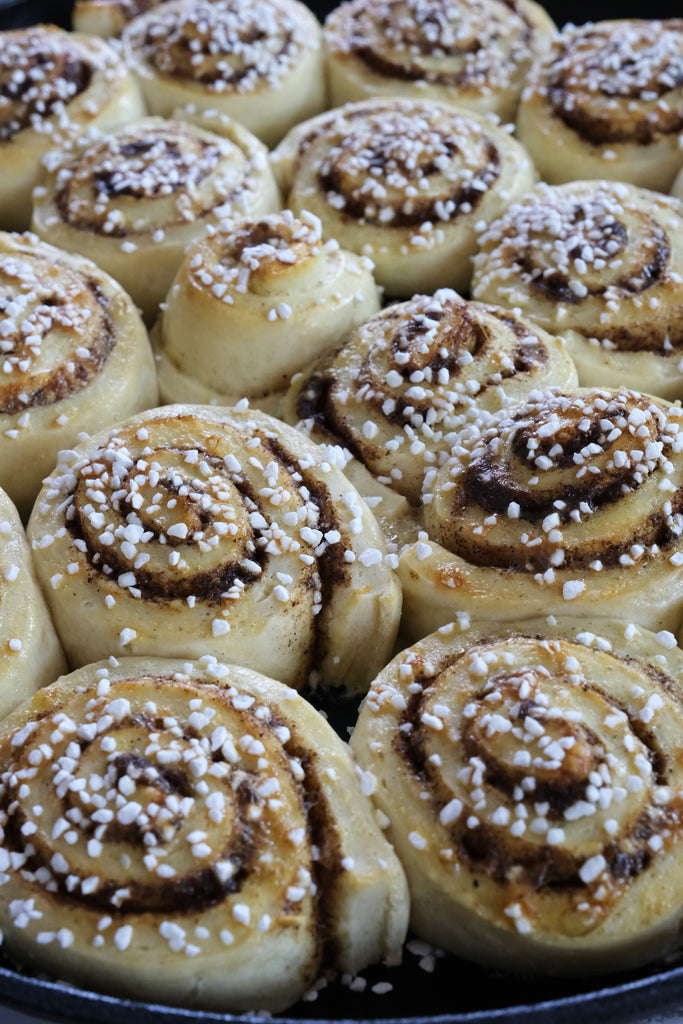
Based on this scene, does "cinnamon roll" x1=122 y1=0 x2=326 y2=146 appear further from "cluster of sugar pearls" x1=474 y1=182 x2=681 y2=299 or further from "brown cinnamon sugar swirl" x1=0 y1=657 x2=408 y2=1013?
"brown cinnamon sugar swirl" x1=0 y1=657 x2=408 y2=1013

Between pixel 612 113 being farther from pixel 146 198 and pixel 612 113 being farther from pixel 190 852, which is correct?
pixel 190 852

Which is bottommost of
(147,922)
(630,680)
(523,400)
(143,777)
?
(147,922)

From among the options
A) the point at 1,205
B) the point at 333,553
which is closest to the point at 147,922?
the point at 333,553

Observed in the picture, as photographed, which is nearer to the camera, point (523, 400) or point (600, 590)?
point (600, 590)

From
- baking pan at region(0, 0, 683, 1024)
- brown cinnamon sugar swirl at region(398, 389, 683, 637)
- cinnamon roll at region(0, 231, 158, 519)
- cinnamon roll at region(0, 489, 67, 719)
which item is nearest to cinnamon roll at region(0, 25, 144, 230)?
cinnamon roll at region(0, 231, 158, 519)

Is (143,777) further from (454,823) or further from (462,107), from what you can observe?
(462,107)
